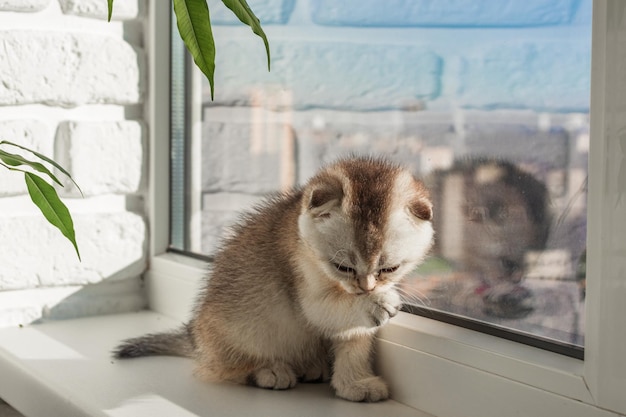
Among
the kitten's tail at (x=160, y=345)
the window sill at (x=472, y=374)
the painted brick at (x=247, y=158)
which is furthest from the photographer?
the painted brick at (x=247, y=158)

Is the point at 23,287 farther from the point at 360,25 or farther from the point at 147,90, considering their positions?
the point at 360,25

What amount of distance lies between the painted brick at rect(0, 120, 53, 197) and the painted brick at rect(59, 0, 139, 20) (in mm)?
198

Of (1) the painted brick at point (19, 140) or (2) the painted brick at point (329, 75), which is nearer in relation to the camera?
(2) the painted brick at point (329, 75)

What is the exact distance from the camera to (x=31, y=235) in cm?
137

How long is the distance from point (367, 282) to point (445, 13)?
0.35 meters

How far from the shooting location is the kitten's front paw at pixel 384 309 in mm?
979

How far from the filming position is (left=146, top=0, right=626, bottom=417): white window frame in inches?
30.3

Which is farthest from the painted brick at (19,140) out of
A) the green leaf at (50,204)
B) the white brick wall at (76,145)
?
the green leaf at (50,204)

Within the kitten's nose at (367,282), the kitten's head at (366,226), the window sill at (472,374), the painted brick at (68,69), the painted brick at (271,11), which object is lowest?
the window sill at (472,374)

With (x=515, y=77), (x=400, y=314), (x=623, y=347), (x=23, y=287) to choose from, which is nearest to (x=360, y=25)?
(x=515, y=77)

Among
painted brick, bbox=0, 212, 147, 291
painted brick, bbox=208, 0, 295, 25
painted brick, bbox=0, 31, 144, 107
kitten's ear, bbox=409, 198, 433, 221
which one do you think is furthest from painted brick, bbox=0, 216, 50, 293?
kitten's ear, bbox=409, 198, 433, 221

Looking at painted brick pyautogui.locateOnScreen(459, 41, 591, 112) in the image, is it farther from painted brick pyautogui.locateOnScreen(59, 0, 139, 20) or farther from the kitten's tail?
painted brick pyautogui.locateOnScreen(59, 0, 139, 20)

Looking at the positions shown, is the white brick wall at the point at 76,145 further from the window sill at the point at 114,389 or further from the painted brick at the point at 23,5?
the window sill at the point at 114,389

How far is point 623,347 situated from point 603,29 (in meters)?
0.30
